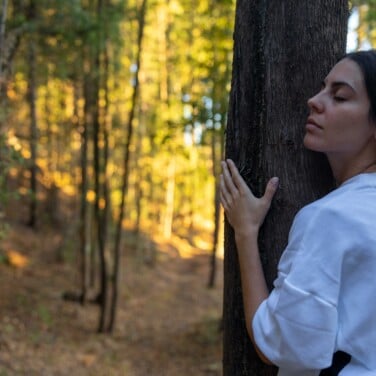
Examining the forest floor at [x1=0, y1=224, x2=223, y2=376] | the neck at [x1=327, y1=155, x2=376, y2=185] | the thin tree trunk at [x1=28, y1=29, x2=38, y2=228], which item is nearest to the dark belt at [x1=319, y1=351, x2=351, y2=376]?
the neck at [x1=327, y1=155, x2=376, y2=185]

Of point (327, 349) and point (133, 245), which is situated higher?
point (327, 349)

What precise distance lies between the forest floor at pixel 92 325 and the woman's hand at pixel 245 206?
6860 mm

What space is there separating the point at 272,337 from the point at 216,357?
368 inches

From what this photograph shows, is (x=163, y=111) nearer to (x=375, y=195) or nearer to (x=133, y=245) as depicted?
(x=133, y=245)

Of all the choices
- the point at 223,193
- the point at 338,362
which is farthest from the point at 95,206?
the point at 338,362

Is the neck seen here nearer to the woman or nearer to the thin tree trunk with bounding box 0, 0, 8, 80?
the woman

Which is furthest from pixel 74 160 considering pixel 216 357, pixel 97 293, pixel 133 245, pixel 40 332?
pixel 216 357

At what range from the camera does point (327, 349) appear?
4.16 feet

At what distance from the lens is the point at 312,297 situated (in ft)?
4.12

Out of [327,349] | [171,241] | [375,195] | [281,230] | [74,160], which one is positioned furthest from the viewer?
[171,241]

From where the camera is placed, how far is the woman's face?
1472 mm

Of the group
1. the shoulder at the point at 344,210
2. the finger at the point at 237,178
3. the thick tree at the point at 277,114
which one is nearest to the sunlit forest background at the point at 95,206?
the thick tree at the point at 277,114

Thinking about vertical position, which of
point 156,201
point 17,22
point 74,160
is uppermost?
point 17,22

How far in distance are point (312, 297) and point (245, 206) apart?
0.53 m
